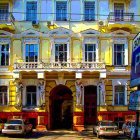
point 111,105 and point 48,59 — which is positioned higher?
point 48,59

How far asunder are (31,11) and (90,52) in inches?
293

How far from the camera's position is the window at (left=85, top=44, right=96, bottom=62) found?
28578 mm

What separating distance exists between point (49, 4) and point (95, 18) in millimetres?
4944

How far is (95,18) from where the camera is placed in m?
29.3

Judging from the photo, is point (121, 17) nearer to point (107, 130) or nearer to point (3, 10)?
point (3, 10)

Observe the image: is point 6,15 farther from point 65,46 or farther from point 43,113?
Answer: point 43,113

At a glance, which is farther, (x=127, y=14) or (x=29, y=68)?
(x=127, y=14)

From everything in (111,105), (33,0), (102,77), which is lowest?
(111,105)

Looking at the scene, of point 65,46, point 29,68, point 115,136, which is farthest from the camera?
point 65,46

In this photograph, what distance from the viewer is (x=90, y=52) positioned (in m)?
28.7

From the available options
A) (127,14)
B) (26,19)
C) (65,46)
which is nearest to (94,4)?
(127,14)

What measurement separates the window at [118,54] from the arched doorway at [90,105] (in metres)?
3.49

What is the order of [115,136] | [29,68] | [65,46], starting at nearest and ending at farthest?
[115,136] → [29,68] → [65,46]

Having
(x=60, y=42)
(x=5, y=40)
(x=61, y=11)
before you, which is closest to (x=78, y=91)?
(x=60, y=42)
